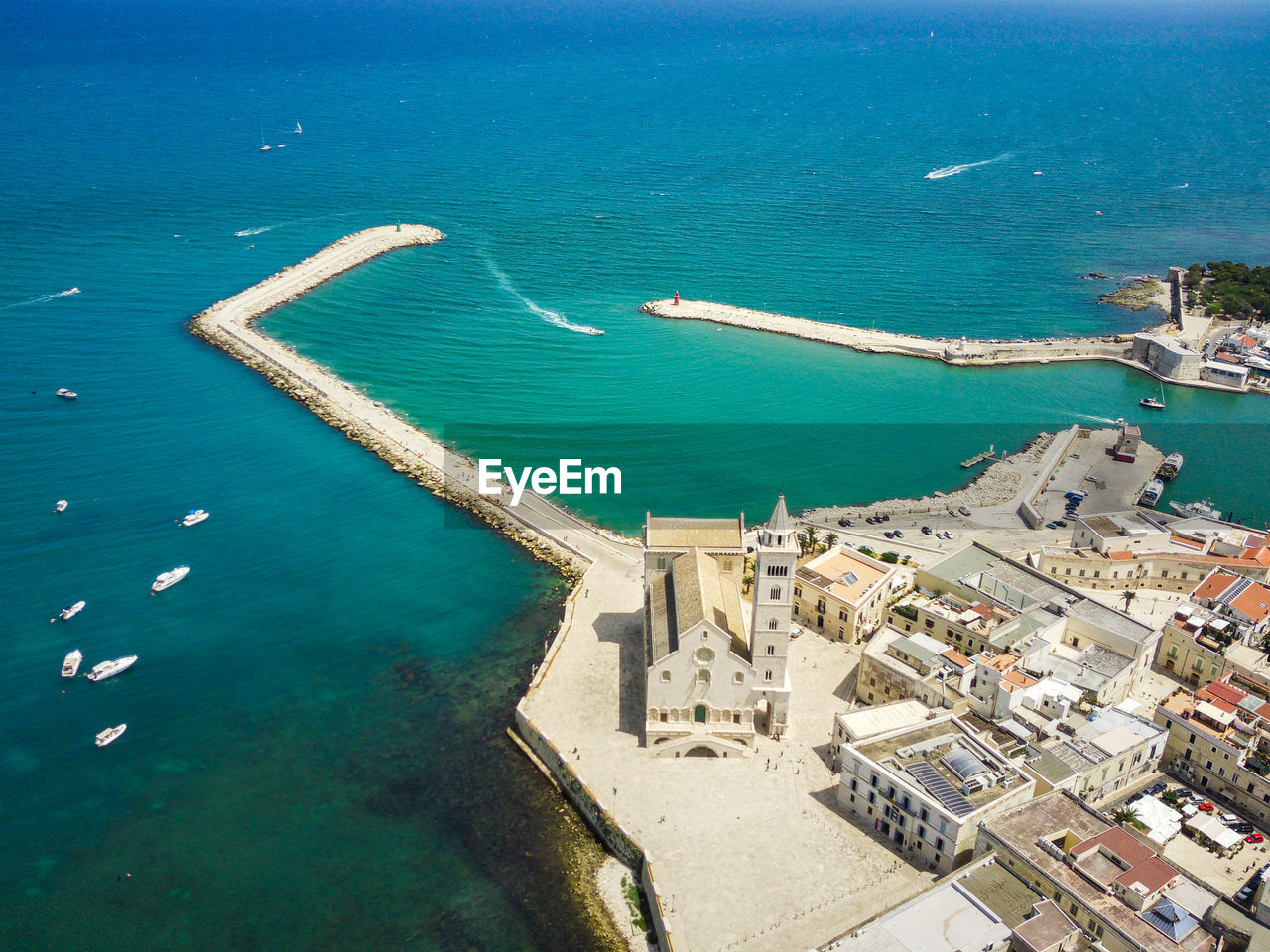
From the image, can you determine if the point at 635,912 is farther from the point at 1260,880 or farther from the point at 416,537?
the point at 416,537

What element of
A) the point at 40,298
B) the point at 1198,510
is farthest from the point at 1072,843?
the point at 40,298

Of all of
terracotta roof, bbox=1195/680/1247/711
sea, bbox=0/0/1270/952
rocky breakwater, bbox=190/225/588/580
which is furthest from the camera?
rocky breakwater, bbox=190/225/588/580

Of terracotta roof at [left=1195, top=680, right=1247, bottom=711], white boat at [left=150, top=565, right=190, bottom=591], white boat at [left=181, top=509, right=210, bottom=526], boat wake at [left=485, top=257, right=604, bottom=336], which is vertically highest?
boat wake at [left=485, top=257, right=604, bottom=336]

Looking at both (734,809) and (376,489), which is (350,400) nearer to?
(376,489)

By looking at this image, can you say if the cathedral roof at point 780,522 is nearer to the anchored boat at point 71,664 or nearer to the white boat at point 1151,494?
the anchored boat at point 71,664

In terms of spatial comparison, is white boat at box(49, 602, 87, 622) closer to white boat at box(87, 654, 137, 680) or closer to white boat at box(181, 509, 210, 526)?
white boat at box(87, 654, 137, 680)

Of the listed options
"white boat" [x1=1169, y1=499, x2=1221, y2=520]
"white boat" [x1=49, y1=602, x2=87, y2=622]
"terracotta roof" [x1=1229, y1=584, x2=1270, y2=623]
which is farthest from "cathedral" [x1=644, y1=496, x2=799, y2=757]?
"white boat" [x1=1169, y1=499, x2=1221, y2=520]
